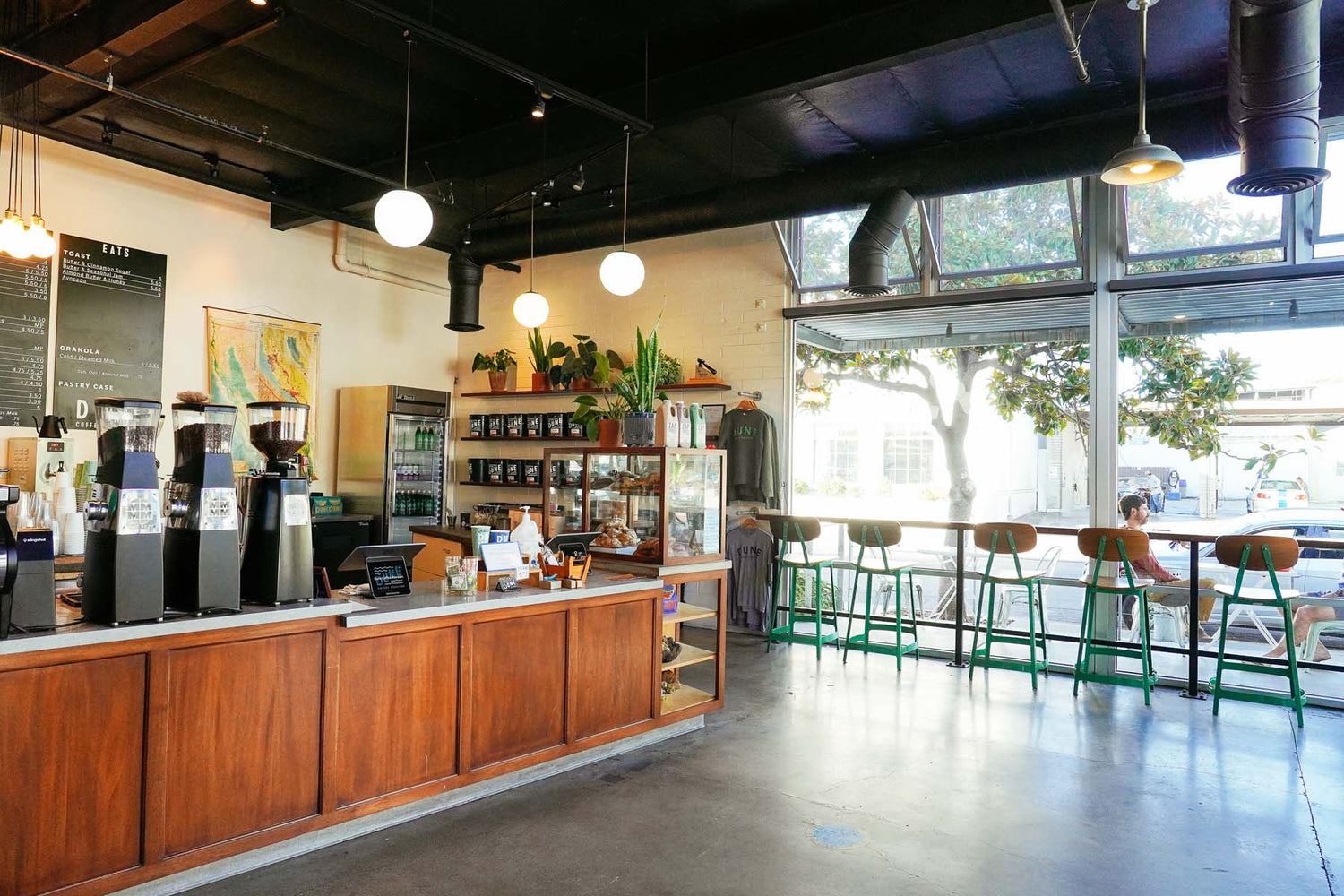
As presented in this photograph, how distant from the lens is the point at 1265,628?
220 inches

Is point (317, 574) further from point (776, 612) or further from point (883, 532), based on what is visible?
point (776, 612)

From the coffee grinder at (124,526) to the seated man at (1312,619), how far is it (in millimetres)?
6331

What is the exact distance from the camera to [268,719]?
297 centimetres

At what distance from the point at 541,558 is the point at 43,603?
2.09 meters

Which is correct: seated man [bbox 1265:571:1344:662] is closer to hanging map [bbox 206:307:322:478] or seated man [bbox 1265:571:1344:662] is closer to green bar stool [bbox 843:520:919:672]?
green bar stool [bbox 843:520:919:672]

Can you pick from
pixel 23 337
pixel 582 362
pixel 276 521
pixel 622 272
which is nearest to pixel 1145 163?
pixel 622 272

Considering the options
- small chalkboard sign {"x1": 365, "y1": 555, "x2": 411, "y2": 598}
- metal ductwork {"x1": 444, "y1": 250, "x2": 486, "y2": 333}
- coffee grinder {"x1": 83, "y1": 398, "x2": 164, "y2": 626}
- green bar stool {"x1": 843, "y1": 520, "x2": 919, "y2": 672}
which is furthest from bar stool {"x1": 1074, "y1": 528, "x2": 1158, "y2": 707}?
metal ductwork {"x1": 444, "y1": 250, "x2": 486, "y2": 333}

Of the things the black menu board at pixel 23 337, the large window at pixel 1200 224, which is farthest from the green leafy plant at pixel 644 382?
the black menu board at pixel 23 337

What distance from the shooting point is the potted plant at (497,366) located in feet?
28.8

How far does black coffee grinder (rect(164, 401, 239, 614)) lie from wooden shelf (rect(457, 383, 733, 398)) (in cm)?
439

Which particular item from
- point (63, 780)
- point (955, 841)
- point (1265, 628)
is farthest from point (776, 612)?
point (63, 780)

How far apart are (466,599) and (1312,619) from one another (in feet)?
17.8

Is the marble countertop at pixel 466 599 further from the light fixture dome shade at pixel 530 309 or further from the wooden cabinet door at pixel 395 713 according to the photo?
the light fixture dome shade at pixel 530 309

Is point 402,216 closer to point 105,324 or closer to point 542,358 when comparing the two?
point 105,324
